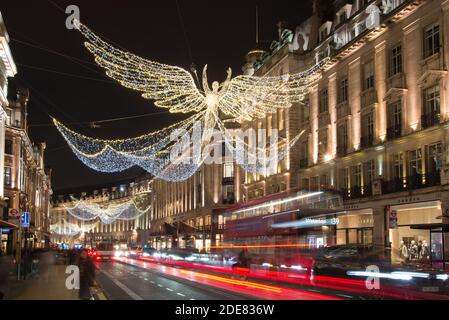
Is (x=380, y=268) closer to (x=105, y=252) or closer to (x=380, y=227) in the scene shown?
(x=380, y=227)

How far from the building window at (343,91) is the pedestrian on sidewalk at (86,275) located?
33408 millimetres

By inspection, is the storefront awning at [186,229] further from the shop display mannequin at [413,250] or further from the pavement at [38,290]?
the shop display mannequin at [413,250]

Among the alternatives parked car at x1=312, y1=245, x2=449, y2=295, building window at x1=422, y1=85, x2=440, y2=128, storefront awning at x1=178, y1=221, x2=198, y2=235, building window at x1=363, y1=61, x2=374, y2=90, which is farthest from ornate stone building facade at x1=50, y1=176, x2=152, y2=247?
parked car at x1=312, y1=245, x2=449, y2=295

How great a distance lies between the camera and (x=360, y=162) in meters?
42.7

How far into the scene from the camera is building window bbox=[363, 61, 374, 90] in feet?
138

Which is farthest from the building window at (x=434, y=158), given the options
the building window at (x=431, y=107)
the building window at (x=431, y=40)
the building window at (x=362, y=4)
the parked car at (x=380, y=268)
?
the parked car at (x=380, y=268)

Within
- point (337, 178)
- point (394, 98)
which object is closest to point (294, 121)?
point (337, 178)

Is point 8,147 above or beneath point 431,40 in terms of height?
beneath

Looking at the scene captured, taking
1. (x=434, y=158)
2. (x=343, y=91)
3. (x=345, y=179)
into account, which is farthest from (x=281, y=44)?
(x=434, y=158)

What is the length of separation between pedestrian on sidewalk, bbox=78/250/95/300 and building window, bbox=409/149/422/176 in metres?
25.5

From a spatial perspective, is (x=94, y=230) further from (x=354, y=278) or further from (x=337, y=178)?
(x=354, y=278)

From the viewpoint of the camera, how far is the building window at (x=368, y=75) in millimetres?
42031

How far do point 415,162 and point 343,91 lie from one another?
11.2 meters

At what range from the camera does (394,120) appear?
3903cm
